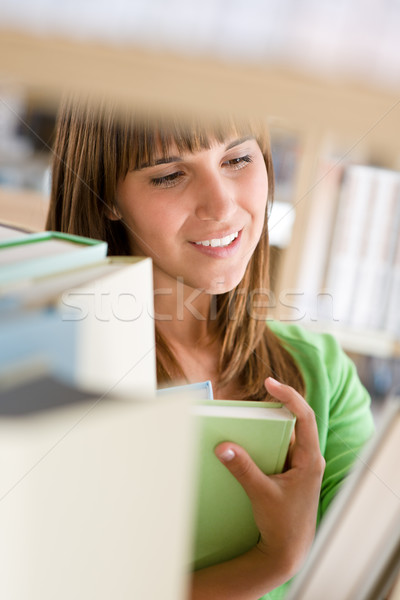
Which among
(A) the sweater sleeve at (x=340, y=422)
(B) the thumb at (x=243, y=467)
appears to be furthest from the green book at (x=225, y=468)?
(A) the sweater sleeve at (x=340, y=422)

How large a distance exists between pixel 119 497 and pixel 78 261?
12 cm

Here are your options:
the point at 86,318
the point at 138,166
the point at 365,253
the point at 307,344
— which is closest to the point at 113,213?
the point at 138,166

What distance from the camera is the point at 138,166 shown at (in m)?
0.52

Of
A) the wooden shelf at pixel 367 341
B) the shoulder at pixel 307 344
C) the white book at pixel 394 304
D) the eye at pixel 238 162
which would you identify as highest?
the eye at pixel 238 162

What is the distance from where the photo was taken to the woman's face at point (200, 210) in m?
0.51

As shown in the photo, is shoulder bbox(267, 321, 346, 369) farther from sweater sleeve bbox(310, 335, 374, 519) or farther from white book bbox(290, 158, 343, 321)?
white book bbox(290, 158, 343, 321)

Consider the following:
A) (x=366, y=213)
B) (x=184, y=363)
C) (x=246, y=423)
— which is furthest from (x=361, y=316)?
(x=246, y=423)

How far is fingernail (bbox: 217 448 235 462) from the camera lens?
0.31 metres

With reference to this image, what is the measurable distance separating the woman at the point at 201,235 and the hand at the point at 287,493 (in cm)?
2

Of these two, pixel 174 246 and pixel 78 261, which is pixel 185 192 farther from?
pixel 78 261

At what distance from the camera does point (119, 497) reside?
165 millimetres

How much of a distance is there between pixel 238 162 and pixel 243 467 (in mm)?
305

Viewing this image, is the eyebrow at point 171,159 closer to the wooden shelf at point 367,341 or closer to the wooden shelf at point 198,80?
the wooden shelf at point 198,80

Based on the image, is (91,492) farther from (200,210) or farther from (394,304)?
(394,304)
